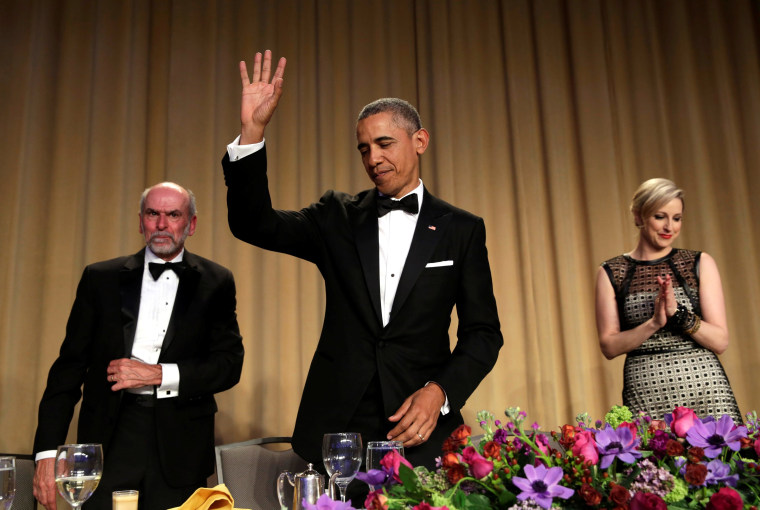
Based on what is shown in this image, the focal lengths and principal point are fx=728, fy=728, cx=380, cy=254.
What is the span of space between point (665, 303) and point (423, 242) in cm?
100

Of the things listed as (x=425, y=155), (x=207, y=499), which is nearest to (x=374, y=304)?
(x=207, y=499)

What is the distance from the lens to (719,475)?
2.83 feet

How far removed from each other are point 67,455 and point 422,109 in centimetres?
337

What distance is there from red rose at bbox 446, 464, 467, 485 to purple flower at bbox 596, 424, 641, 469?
17 cm

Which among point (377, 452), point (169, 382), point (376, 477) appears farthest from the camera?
point (169, 382)

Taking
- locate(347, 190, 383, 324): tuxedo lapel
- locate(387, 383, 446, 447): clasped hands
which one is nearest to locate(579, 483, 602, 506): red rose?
locate(387, 383, 446, 447): clasped hands

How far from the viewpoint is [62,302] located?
3.79 metres

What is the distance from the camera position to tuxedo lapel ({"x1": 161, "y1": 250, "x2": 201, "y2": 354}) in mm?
2672

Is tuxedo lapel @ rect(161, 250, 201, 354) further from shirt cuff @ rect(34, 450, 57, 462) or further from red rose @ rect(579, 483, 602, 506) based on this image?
red rose @ rect(579, 483, 602, 506)

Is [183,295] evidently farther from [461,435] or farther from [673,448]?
[673,448]

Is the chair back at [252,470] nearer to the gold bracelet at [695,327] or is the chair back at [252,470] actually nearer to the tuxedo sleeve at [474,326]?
the tuxedo sleeve at [474,326]

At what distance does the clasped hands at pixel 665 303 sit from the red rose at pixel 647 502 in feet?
6.06

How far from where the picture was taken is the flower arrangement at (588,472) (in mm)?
817

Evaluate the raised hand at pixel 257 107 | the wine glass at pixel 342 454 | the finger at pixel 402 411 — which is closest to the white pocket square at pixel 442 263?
the finger at pixel 402 411
